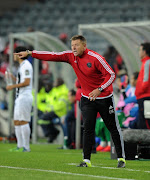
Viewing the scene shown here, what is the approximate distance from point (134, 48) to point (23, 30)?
50.7 ft

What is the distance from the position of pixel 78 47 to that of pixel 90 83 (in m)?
0.53

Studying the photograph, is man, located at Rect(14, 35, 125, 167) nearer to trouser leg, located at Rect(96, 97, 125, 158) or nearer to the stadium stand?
trouser leg, located at Rect(96, 97, 125, 158)

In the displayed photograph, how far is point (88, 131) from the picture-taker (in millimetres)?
7656

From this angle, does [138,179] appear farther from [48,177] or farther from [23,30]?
[23,30]

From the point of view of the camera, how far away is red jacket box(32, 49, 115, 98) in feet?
24.6

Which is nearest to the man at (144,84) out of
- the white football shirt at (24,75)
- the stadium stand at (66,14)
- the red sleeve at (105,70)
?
the white football shirt at (24,75)

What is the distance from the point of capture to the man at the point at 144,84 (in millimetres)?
10117

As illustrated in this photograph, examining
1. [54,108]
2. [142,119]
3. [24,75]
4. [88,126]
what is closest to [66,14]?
[54,108]

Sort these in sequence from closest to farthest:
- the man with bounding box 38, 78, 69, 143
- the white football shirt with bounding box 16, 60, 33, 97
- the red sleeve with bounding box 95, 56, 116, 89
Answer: the red sleeve with bounding box 95, 56, 116, 89
the white football shirt with bounding box 16, 60, 33, 97
the man with bounding box 38, 78, 69, 143

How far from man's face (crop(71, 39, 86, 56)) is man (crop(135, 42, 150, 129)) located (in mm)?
2768

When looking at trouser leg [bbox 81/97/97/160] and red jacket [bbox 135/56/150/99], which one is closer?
trouser leg [bbox 81/97/97/160]

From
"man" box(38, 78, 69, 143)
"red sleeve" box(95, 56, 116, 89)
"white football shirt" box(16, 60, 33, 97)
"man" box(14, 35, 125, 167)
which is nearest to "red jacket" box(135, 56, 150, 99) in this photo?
"white football shirt" box(16, 60, 33, 97)

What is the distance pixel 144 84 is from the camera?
1011 centimetres

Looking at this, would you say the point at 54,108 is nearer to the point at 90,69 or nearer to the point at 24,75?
the point at 24,75
